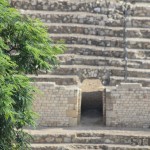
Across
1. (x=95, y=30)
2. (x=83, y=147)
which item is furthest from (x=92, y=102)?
(x=83, y=147)

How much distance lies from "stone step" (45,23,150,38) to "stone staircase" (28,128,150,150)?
513 cm

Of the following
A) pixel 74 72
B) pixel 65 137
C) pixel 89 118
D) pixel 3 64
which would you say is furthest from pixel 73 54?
pixel 3 64

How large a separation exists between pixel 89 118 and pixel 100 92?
1654mm

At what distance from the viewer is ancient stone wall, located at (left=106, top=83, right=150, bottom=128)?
2236cm

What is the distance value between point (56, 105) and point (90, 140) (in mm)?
1877

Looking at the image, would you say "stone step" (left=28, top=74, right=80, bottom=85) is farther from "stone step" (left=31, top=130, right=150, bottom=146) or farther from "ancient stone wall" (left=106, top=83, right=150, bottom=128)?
"stone step" (left=31, top=130, right=150, bottom=146)

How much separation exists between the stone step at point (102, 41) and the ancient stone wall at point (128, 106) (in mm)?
3081

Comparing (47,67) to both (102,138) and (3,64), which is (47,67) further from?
(102,138)

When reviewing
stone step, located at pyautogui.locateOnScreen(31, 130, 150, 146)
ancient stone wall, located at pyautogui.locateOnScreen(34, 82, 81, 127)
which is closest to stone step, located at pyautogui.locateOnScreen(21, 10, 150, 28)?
ancient stone wall, located at pyautogui.locateOnScreen(34, 82, 81, 127)

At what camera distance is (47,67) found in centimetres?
1712

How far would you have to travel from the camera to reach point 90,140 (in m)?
21.3

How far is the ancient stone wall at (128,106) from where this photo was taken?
22359 millimetres

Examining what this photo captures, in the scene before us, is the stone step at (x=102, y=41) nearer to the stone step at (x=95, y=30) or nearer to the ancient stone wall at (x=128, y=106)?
the stone step at (x=95, y=30)

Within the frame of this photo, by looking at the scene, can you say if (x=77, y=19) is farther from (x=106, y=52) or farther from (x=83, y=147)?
(x=83, y=147)
